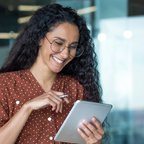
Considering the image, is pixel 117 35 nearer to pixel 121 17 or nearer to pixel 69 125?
pixel 121 17

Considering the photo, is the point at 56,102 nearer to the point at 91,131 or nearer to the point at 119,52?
the point at 91,131

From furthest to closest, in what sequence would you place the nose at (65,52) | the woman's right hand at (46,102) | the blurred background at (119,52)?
the blurred background at (119,52), the nose at (65,52), the woman's right hand at (46,102)

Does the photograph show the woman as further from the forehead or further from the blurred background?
the blurred background

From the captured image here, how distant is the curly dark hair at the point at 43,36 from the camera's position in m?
1.90

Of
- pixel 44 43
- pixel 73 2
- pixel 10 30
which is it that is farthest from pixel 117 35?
pixel 44 43

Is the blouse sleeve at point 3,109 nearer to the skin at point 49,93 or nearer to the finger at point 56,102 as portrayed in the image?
the skin at point 49,93

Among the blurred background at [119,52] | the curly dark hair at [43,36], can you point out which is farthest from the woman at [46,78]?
the blurred background at [119,52]

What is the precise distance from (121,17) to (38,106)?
314 centimetres

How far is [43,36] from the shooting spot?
6.18ft

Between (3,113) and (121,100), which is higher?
(3,113)

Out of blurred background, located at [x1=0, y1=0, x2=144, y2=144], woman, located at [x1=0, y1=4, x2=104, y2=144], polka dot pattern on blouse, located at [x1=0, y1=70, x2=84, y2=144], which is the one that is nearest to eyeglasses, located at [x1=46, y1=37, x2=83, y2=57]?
woman, located at [x1=0, y1=4, x2=104, y2=144]

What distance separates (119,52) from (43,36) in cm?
292

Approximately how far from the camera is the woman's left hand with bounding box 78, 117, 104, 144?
1.78m

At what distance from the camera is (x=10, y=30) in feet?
14.3
